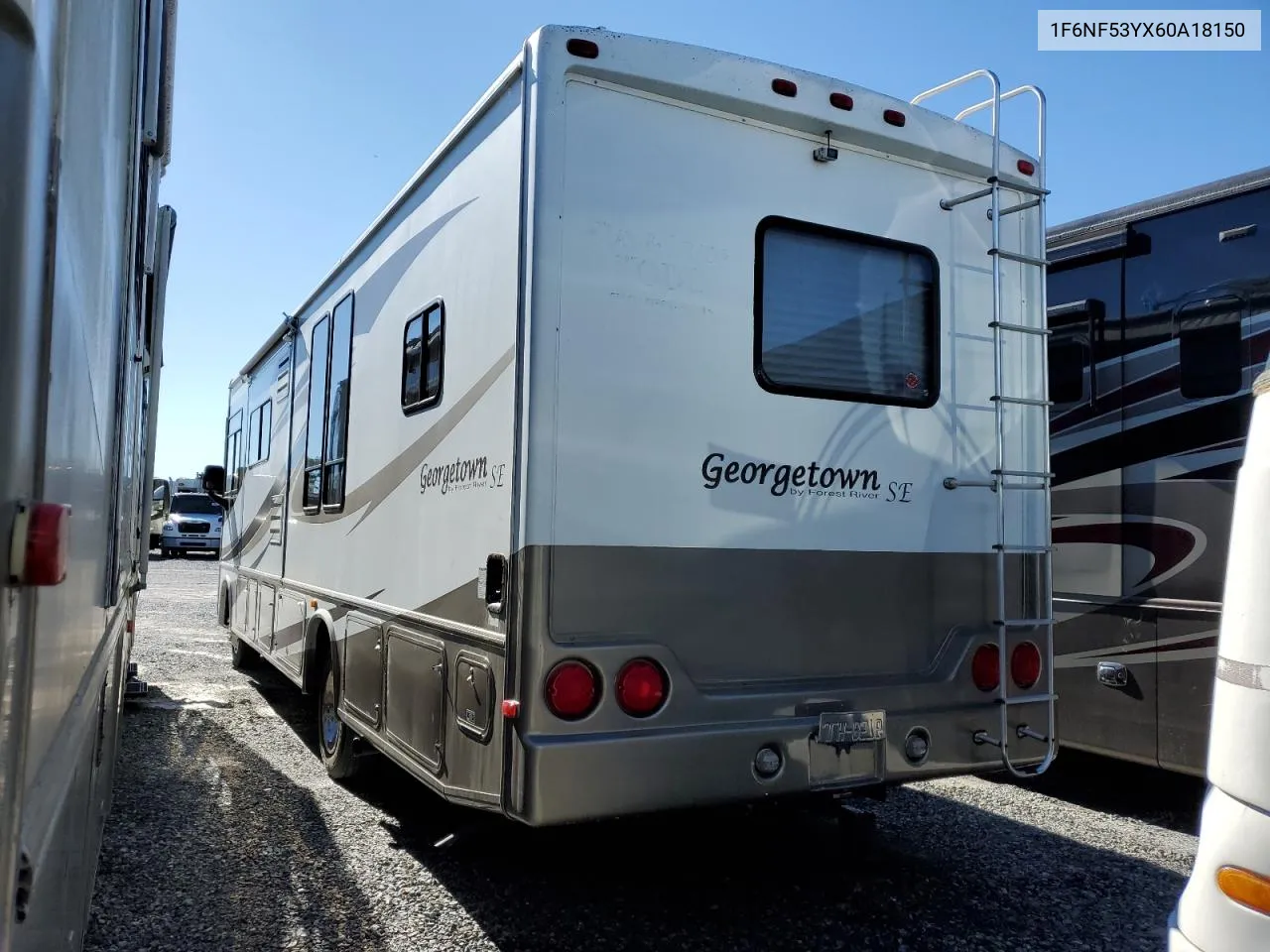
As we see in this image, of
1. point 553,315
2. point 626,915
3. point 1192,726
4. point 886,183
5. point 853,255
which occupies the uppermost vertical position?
point 886,183

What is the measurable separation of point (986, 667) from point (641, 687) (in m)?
1.53

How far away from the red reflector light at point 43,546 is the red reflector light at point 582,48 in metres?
2.66

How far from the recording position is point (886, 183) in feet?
12.9

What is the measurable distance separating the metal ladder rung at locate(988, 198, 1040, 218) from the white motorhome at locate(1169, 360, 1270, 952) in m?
2.03

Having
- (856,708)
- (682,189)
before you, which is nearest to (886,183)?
(682,189)

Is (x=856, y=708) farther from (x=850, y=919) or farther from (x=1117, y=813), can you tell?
(x=1117, y=813)

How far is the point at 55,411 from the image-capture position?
47.2 inches

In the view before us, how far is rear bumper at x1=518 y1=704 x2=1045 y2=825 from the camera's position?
3.07m

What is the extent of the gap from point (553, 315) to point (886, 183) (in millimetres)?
1580

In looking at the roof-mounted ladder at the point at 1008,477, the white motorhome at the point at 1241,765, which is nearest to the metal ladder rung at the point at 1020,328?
the roof-mounted ladder at the point at 1008,477

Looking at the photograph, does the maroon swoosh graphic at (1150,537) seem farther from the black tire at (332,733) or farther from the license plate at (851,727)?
the black tire at (332,733)

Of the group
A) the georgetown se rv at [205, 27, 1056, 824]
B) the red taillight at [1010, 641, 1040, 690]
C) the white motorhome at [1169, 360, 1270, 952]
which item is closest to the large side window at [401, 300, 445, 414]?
the georgetown se rv at [205, 27, 1056, 824]

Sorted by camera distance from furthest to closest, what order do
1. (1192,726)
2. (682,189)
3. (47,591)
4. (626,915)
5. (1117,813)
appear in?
(1117,813) → (1192,726) → (626,915) → (682,189) → (47,591)

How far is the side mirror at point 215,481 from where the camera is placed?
10.2 m
